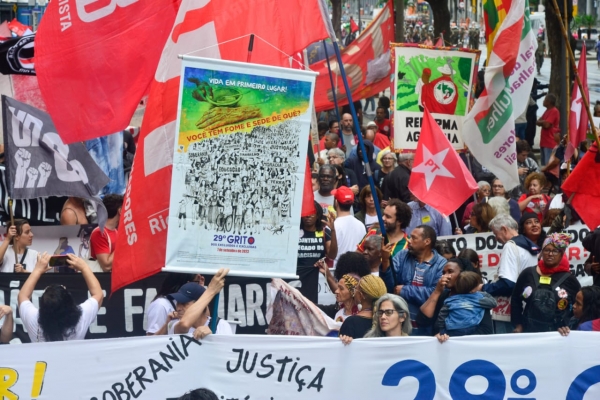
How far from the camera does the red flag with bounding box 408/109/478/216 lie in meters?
9.32

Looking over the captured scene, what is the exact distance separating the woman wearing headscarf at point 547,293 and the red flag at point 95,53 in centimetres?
308

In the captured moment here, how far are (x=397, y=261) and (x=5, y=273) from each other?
279cm

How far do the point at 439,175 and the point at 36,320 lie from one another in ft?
13.6

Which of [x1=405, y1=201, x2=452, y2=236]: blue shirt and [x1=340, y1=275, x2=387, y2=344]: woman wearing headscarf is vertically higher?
[x1=340, y1=275, x2=387, y2=344]: woman wearing headscarf

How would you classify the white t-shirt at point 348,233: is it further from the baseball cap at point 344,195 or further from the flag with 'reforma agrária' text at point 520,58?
the flag with 'reforma agrária' text at point 520,58

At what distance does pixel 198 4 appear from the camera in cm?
655

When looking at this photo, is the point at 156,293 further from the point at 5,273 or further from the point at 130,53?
the point at 130,53

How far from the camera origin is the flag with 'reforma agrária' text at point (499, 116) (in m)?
10.2

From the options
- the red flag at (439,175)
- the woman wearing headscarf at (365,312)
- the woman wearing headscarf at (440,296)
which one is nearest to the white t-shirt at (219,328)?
the woman wearing headscarf at (365,312)

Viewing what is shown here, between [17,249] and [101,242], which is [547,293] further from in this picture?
→ [17,249]

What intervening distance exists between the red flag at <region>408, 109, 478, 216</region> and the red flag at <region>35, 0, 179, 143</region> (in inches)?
107

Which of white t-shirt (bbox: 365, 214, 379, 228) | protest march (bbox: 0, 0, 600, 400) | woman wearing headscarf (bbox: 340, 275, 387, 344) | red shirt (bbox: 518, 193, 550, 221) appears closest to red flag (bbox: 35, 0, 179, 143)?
protest march (bbox: 0, 0, 600, 400)

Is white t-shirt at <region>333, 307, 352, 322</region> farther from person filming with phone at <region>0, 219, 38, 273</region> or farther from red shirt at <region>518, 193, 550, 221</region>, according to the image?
red shirt at <region>518, 193, 550, 221</region>

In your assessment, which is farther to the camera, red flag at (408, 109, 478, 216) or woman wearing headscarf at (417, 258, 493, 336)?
red flag at (408, 109, 478, 216)
